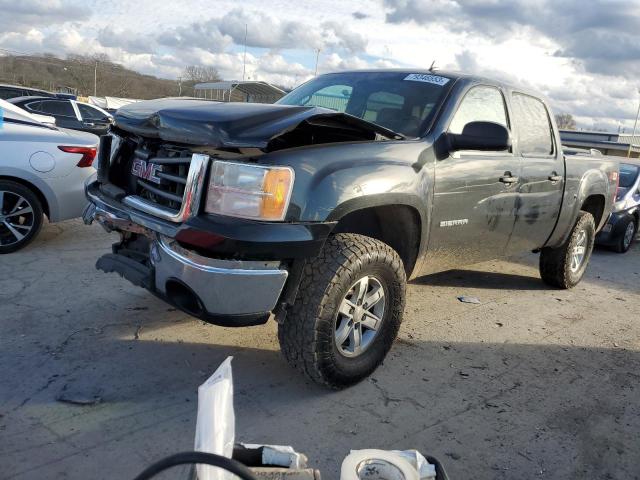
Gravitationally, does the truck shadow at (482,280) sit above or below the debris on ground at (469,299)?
below

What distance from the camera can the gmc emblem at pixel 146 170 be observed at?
10.9 ft

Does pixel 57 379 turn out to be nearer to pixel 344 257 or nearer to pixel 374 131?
pixel 344 257

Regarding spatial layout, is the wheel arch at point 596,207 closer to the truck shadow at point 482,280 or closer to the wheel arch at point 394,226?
the truck shadow at point 482,280

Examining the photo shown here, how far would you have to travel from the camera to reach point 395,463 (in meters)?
1.76

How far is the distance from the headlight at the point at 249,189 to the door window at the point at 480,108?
1607mm

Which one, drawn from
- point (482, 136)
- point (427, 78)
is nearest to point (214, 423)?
point (482, 136)

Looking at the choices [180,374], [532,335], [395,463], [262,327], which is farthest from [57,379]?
[532,335]

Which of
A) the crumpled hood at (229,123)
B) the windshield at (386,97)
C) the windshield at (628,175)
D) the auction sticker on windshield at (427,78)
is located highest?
the auction sticker on windshield at (427,78)

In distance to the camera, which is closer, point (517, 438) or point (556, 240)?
point (517, 438)

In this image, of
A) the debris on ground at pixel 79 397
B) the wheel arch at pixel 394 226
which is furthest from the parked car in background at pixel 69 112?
the debris on ground at pixel 79 397

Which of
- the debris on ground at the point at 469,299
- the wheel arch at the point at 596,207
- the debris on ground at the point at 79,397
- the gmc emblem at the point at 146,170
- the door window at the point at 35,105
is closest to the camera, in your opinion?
the debris on ground at the point at 79,397

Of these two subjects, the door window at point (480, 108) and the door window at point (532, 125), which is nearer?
the door window at point (480, 108)

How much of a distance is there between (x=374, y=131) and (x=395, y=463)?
2.15 meters

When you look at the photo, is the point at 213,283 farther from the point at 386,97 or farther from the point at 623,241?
the point at 623,241
